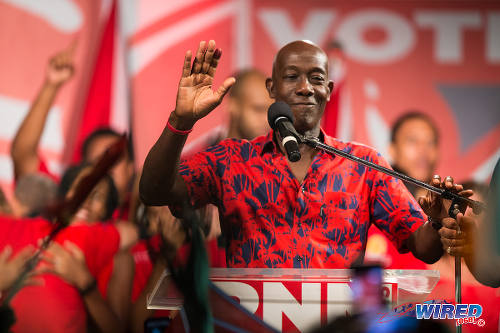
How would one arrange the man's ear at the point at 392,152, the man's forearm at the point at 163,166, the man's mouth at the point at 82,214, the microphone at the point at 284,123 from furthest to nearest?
1. the man's ear at the point at 392,152
2. the man's mouth at the point at 82,214
3. the man's forearm at the point at 163,166
4. the microphone at the point at 284,123

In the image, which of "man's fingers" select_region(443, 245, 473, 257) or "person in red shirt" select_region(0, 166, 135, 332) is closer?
"man's fingers" select_region(443, 245, 473, 257)

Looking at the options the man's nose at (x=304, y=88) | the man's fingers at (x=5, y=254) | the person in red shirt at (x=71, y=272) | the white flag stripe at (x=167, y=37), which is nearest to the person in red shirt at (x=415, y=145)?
the white flag stripe at (x=167, y=37)

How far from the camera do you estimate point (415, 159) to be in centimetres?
454

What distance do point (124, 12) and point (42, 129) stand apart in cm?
128

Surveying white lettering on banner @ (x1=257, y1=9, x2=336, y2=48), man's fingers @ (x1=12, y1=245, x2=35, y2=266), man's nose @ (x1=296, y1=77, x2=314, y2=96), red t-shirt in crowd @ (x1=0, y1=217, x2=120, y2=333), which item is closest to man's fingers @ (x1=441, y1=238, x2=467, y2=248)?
man's nose @ (x1=296, y1=77, x2=314, y2=96)

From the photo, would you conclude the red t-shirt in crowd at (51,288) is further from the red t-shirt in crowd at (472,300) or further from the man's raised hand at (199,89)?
the red t-shirt in crowd at (472,300)

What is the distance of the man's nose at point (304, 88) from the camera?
2.00 m

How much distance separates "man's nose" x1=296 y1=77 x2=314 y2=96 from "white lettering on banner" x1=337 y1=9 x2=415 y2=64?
3.27m

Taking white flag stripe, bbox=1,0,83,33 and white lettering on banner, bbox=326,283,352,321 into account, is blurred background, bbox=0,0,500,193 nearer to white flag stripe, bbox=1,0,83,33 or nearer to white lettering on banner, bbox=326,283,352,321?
white flag stripe, bbox=1,0,83,33

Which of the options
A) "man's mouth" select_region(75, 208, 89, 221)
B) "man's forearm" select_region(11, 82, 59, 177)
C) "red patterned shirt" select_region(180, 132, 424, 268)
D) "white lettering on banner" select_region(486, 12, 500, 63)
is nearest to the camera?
"red patterned shirt" select_region(180, 132, 424, 268)

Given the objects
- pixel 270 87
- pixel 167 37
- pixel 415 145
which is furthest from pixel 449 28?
pixel 270 87

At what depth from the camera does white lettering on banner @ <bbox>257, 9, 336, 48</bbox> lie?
516cm

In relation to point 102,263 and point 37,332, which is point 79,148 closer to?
point 102,263

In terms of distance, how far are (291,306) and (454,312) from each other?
0.40 metres
